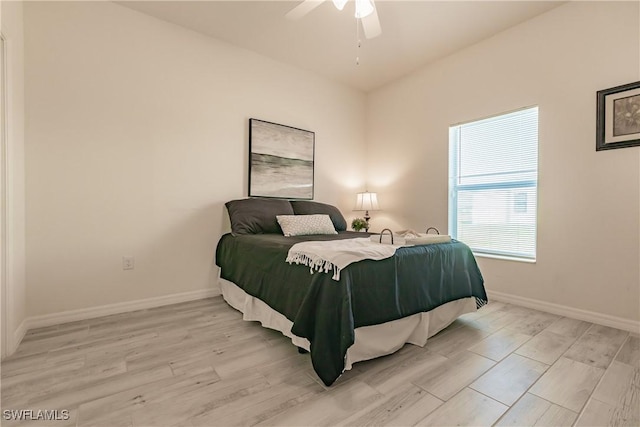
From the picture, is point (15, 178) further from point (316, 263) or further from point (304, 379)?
point (304, 379)

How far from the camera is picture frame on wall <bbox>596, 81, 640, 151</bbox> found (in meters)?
2.27

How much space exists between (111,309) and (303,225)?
1831mm

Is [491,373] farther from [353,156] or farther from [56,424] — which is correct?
[353,156]

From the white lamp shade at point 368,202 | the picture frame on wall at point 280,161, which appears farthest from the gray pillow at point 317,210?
the white lamp shade at point 368,202

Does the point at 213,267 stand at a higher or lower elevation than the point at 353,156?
lower

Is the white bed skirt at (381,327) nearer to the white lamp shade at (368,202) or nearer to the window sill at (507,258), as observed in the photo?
the window sill at (507,258)

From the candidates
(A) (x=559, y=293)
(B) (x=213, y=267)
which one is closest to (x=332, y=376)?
(B) (x=213, y=267)

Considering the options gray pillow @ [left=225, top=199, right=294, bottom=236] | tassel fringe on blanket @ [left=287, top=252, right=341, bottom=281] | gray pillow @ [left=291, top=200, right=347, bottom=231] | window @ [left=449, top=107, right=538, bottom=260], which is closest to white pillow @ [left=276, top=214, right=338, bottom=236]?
gray pillow @ [left=225, top=199, right=294, bottom=236]

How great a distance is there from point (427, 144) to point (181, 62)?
2.89 m

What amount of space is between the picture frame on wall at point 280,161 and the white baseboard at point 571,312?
2435 millimetres

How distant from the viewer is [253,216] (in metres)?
2.97

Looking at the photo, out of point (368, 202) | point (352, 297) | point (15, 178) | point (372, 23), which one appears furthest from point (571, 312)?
point (15, 178)

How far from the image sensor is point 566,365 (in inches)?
68.6

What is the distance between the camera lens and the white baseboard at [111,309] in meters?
2.27
